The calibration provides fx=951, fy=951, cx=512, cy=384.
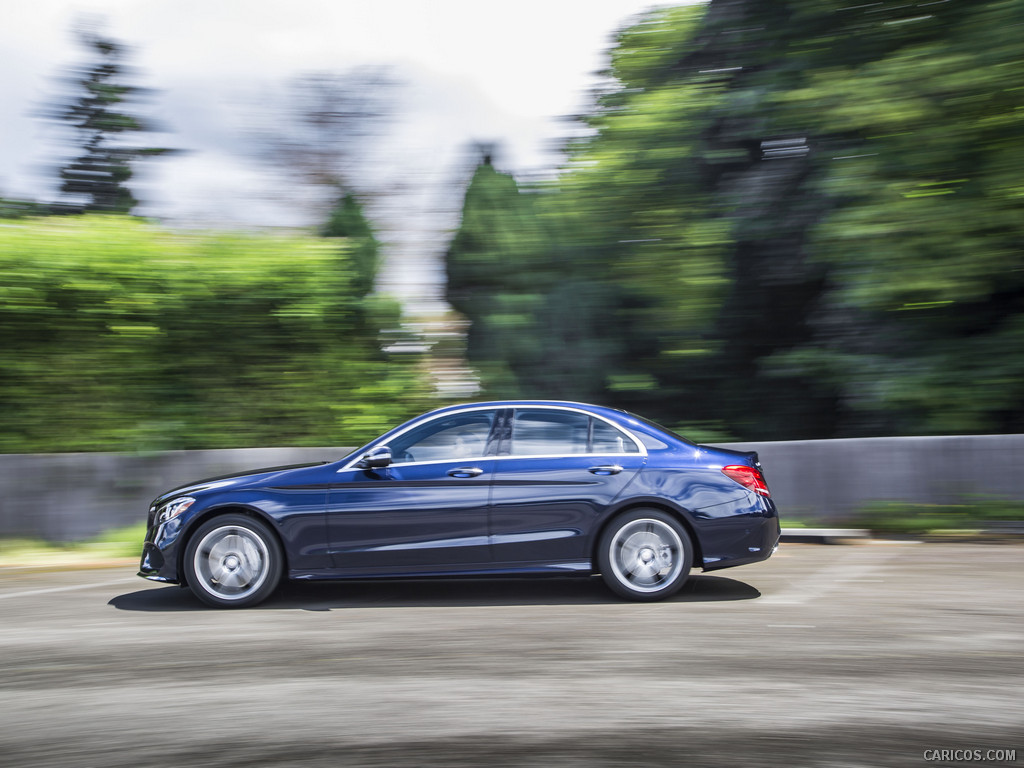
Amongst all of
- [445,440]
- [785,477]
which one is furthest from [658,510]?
[785,477]

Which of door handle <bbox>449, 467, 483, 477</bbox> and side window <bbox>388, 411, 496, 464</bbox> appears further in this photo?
side window <bbox>388, 411, 496, 464</bbox>

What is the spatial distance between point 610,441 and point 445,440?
123cm

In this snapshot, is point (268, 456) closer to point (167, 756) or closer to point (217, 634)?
point (217, 634)

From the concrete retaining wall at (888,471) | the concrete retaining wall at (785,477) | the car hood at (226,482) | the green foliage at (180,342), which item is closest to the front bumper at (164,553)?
the car hood at (226,482)

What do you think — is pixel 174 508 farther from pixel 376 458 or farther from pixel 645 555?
pixel 645 555

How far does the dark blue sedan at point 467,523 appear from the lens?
22.3 feet

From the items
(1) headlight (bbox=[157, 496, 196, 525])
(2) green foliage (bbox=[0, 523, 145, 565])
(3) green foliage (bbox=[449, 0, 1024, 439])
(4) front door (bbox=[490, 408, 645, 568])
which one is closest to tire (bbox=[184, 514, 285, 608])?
(1) headlight (bbox=[157, 496, 196, 525])

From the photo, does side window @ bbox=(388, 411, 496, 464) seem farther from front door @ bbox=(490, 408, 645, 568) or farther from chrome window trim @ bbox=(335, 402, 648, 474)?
front door @ bbox=(490, 408, 645, 568)

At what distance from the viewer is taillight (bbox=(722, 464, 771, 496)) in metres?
6.88

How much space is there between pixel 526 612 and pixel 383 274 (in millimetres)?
7287

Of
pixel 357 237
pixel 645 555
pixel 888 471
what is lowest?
pixel 645 555

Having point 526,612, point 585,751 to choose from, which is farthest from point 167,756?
point 526,612

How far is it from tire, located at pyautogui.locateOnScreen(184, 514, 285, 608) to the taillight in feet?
10.8

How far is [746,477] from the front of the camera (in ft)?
22.7
